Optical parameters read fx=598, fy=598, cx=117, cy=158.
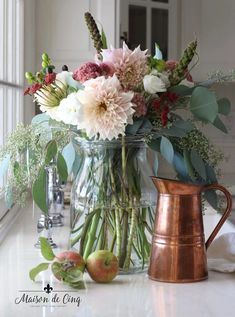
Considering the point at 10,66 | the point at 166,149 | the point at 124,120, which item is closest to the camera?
the point at 124,120

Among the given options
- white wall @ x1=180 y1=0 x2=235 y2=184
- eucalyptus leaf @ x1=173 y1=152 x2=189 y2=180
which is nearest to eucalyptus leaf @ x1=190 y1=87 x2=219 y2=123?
eucalyptus leaf @ x1=173 y1=152 x2=189 y2=180

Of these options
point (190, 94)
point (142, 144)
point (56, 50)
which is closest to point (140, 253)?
point (142, 144)

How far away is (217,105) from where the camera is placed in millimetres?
1174

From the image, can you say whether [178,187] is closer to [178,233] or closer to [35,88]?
[178,233]

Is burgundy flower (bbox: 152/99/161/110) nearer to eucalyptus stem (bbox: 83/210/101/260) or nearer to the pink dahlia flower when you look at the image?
the pink dahlia flower

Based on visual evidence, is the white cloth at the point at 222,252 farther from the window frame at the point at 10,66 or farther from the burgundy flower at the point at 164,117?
the window frame at the point at 10,66

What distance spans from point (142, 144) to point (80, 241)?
25cm

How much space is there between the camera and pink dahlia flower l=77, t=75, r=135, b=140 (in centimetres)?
111

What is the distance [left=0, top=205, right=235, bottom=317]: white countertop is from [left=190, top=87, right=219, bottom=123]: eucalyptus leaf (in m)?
0.33

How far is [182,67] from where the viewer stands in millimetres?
1201

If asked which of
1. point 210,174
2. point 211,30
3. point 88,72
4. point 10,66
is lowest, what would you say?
point 210,174

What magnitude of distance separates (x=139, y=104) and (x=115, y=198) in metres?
0.21

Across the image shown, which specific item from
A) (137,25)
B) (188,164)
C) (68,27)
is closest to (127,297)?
(188,164)

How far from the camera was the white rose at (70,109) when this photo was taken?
1.11 metres
